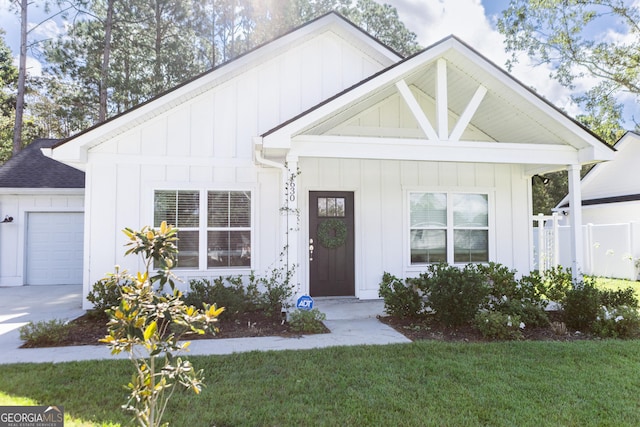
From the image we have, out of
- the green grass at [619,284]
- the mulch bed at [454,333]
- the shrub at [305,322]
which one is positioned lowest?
the mulch bed at [454,333]

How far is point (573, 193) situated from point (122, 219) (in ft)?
28.3

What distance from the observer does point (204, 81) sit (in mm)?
7688

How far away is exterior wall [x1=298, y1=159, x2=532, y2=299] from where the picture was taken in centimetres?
834

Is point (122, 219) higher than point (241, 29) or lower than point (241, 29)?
lower

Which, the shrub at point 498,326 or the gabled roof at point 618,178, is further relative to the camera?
the gabled roof at point 618,178

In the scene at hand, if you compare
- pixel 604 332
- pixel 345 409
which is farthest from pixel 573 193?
pixel 345 409

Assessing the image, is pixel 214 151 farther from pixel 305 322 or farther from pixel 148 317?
pixel 148 317

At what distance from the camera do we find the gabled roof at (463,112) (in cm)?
635

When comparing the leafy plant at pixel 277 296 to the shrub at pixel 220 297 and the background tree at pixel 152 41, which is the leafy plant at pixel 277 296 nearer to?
the shrub at pixel 220 297

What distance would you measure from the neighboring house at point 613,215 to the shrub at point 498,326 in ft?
26.5

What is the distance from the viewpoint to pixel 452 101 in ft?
27.8

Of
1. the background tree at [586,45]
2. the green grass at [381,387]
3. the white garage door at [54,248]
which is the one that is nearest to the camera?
the green grass at [381,387]

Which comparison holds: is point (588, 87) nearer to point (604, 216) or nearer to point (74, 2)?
point (604, 216)

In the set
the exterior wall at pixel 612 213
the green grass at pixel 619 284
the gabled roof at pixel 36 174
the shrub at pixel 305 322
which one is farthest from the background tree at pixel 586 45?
the gabled roof at pixel 36 174
